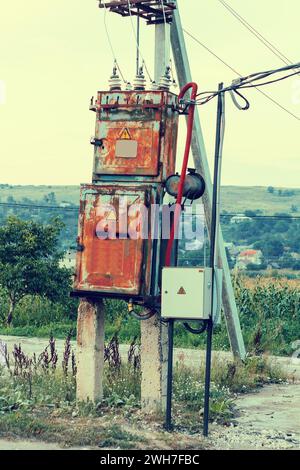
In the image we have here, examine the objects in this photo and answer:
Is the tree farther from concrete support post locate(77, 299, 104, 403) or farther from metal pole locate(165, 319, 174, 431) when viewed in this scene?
metal pole locate(165, 319, 174, 431)

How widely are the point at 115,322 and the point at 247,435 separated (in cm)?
899

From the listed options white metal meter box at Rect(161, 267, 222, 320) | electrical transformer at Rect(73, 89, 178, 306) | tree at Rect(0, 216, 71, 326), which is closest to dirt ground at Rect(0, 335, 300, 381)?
tree at Rect(0, 216, 71, 326)

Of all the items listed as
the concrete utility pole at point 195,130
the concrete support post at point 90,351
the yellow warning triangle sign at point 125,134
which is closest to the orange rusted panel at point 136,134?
the yellow warning triangle sign at point 125,134

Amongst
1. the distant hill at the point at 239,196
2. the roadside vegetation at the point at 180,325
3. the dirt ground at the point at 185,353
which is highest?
the distant hill at the point at 239,196

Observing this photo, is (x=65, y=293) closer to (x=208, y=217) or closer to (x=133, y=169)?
(x=208, y=217)

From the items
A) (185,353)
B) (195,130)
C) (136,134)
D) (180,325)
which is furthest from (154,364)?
(180,325)

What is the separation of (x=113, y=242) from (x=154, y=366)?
1.45 meters

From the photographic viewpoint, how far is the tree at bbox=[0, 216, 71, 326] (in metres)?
19.4

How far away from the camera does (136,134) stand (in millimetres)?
10156

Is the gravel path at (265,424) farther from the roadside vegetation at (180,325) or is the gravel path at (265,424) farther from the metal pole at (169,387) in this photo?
the roadside vegetation at (180,325)

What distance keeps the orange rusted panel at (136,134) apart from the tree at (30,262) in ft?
30.3

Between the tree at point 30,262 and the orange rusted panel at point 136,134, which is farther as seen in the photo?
the tree at point 30,262

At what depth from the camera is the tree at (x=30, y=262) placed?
63.6ft

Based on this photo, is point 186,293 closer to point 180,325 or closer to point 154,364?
point 154,364
